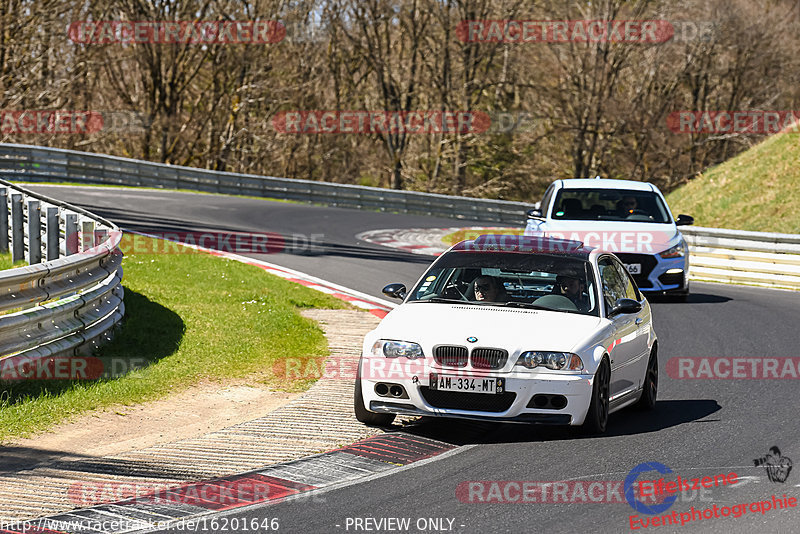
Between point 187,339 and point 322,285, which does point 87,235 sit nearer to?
point 187,339

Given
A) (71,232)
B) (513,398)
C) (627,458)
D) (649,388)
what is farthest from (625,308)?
(71,232)

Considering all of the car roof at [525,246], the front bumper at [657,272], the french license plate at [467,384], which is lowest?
the front bumper at [657,272]

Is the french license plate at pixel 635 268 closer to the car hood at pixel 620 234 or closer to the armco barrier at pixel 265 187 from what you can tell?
the car hood at pixel 620 234

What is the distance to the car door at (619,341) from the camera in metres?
8.49

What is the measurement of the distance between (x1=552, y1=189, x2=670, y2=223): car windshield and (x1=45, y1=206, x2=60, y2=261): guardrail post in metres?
7.35

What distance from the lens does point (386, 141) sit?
55656 millimetres

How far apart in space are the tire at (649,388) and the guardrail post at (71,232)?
830cm

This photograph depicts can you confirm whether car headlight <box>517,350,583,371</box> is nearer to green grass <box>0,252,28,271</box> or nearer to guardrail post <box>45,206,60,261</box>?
guardrail post <box>45,206,60,261</box>

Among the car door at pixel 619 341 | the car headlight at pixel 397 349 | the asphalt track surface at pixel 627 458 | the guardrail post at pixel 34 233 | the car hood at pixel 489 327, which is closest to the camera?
the asphalt track surface at pixel 627 458

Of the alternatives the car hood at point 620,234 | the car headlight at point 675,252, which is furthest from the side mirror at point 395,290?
the car headlight at point 675,252

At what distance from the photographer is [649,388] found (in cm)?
932

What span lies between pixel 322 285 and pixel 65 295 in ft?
21.5

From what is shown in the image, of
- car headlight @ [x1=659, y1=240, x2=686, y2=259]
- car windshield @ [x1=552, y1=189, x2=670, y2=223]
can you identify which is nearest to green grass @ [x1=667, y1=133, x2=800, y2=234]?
car windshield @ [x1=552, y1=189, x2=670, y2=223]

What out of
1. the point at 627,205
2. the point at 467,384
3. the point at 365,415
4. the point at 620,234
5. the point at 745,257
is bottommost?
the point at 745,257
